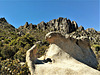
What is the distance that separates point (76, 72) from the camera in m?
3.65

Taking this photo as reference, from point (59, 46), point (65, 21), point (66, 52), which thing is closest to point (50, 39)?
point (59, 46)

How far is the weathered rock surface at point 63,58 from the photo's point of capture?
3824 mm

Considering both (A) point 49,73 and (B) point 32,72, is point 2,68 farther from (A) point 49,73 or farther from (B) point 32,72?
(A) point 49,73

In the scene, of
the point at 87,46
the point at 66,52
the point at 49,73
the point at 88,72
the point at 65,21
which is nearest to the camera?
the point at 88,72

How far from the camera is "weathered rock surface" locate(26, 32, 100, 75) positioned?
151 inches

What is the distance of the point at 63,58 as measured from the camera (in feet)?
16.9

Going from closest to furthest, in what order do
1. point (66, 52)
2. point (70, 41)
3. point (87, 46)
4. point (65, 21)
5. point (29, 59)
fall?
1. point (29, 59)
2. point (66, 52)
3. point (70, 41)
4. point (87, 46)
5. point (65, 21)

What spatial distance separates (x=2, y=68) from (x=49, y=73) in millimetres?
2476

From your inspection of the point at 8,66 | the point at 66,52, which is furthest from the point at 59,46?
the point at 8,66

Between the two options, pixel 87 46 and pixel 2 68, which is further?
pixel 87 46

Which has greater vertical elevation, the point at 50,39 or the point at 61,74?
the point at 50,39

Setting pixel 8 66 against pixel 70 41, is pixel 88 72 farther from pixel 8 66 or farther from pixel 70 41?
pixel 8 66

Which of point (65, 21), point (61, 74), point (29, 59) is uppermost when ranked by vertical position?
point (65, 21)

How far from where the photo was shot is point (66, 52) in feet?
19.0
